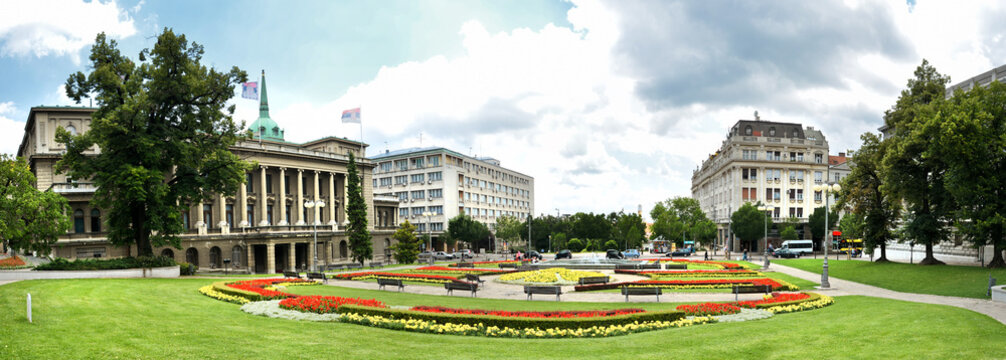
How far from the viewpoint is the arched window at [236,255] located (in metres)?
60.6

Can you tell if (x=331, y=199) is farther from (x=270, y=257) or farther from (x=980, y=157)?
(x=980, y=157)

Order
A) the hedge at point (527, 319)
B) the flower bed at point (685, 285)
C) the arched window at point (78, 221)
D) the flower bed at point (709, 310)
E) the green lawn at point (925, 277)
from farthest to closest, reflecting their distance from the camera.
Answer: the arched window at point (78, 221), the flower bed at point (685, 285), the green lawn at point (925, 277), the flower bed at point (709, 310), the hedge at point (527, 319)

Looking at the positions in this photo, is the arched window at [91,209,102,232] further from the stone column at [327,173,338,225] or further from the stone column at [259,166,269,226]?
the stone column at [327,173,338,225]

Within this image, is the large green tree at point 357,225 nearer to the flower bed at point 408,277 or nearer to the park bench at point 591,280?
the flower bed at point 408,277

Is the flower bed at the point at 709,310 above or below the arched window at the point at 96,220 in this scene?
below

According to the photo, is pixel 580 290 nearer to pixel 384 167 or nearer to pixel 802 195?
pixel 802 195

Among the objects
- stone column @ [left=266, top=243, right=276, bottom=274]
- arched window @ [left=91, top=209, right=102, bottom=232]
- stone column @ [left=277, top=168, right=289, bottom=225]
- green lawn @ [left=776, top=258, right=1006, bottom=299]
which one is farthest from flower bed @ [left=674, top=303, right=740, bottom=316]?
arched window @ [left=91, top=209, right=102, bottom=232]

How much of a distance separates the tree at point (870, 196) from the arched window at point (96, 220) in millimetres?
69301

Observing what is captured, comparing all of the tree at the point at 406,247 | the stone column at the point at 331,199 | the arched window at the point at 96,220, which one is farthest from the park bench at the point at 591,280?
the arched window at the point at 96,220

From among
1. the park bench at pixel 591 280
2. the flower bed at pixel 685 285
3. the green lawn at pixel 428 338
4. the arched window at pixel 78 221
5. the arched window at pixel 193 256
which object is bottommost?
the arched window at pixel 193 256

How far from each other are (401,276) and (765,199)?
7525 centimetres

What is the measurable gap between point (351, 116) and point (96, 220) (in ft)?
90.6

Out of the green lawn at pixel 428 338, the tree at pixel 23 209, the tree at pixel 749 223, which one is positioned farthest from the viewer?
the tree at pixel 749 223

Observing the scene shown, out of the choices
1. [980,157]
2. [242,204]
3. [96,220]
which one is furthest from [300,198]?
[980,157]
